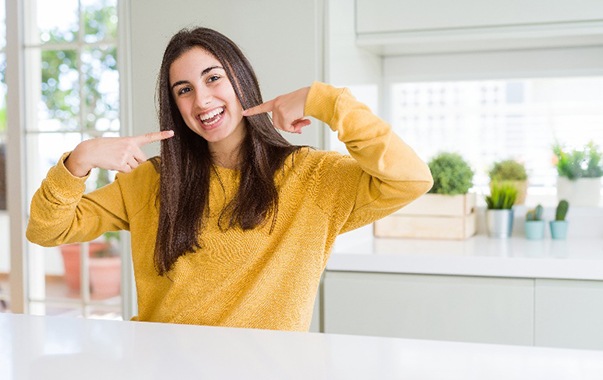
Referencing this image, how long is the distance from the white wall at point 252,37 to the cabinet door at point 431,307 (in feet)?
1.52

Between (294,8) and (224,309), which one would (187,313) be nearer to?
(224,309)

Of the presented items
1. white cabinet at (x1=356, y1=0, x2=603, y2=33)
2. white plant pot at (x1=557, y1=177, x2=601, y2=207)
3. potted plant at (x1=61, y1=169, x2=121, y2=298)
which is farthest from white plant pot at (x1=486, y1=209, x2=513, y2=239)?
potted plant at (x1=61, y1=169, x2=121, y2=298)

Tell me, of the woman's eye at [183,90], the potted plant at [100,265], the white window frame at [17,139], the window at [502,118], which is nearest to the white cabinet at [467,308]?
the window at [502,118]

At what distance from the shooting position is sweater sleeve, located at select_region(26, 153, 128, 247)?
59.1 inches

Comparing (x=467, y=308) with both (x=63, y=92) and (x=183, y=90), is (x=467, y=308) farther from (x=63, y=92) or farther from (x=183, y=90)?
(x=63, y=92)

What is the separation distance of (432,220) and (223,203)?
1244mm

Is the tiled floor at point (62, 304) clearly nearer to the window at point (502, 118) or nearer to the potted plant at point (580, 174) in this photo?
the window at point (502, 118)

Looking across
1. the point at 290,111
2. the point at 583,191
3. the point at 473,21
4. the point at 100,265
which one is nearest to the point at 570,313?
the point at 583,191

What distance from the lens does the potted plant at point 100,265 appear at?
193 inches

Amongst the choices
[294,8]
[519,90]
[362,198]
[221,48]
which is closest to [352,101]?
[362,198]

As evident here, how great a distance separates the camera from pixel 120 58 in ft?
8.16

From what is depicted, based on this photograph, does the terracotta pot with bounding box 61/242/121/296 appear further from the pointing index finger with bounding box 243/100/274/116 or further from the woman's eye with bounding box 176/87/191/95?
the pointing index finger with bounding box 243/100/274/116

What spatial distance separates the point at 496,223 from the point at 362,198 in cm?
133

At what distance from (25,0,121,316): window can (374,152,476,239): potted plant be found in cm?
103
